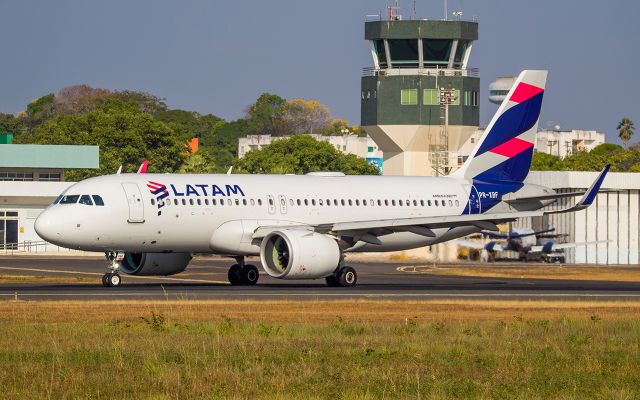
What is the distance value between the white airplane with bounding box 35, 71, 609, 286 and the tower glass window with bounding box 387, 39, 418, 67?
2842 inches

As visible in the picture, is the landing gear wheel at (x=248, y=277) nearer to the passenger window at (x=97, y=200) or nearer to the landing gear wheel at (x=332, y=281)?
the landing gear wheel at (x=332, y=281)

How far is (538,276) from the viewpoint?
229 feet

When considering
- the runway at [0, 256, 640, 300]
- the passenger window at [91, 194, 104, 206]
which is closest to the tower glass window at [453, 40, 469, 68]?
the runway at [0, 256, 640, 300]

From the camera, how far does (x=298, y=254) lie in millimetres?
48688

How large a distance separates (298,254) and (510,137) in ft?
52.2

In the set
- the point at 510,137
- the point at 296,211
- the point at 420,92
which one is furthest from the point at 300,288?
the point at 420,92

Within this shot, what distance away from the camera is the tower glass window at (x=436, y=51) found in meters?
132

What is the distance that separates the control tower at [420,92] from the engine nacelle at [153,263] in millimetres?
77893

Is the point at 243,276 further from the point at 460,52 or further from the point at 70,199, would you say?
the point at 460,52

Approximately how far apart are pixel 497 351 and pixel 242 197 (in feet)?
82.7

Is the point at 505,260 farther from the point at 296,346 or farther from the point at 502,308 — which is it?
the point at 296,346

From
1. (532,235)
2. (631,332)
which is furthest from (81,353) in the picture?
(532,235)

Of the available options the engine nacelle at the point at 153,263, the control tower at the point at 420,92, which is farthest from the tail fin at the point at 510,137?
the control tower at the point at 420,92

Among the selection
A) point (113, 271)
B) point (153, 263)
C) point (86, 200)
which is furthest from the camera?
point (153, 263)
